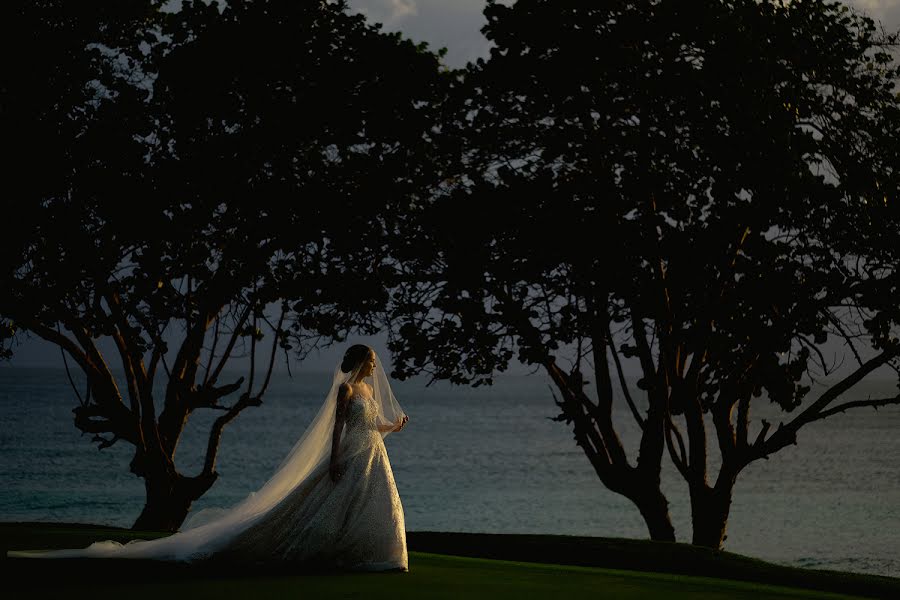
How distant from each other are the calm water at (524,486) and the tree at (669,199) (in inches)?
844

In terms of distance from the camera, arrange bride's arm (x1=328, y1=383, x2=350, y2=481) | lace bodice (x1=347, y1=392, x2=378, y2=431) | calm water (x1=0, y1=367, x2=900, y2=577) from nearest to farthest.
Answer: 1. bride's arm (x1=328, y1=383, x2=350, y2=481)
2. lace bodice (x1=347, y1=392, x2=378, y2=431)
3. calm water (x1=0, y1=367, x2=900, y2=577)

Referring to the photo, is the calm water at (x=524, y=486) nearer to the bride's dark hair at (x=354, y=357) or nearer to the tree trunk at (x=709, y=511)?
the tree trunk at (x=709, y=511)

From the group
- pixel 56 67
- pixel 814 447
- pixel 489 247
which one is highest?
pixel 56 67

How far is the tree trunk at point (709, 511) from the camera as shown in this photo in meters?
17.7

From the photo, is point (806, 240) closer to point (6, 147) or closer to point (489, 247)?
point (489, 247)

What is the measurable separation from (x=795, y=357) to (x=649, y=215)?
3.37 meters

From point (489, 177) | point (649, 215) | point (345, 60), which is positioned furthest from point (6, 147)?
point (649, 215)

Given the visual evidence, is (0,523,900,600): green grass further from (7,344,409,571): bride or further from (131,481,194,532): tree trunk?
(131,481,194,532): tree trunk

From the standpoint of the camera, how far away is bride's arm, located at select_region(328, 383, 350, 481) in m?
10.8

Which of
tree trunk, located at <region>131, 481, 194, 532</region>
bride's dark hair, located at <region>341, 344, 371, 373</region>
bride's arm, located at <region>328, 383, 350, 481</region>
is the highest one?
bride's dark hair, located at <region>341, 344, 371, 373</region>

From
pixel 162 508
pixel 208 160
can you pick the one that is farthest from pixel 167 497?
pixel 208 160

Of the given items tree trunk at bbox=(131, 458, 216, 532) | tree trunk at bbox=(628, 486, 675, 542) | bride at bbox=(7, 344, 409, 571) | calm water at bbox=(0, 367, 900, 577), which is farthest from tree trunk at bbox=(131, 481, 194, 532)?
calm water at bbox=(0, 367, 900, 577)

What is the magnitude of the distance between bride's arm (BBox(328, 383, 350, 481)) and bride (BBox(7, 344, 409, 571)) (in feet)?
0.03

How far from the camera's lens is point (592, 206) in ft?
48.3
